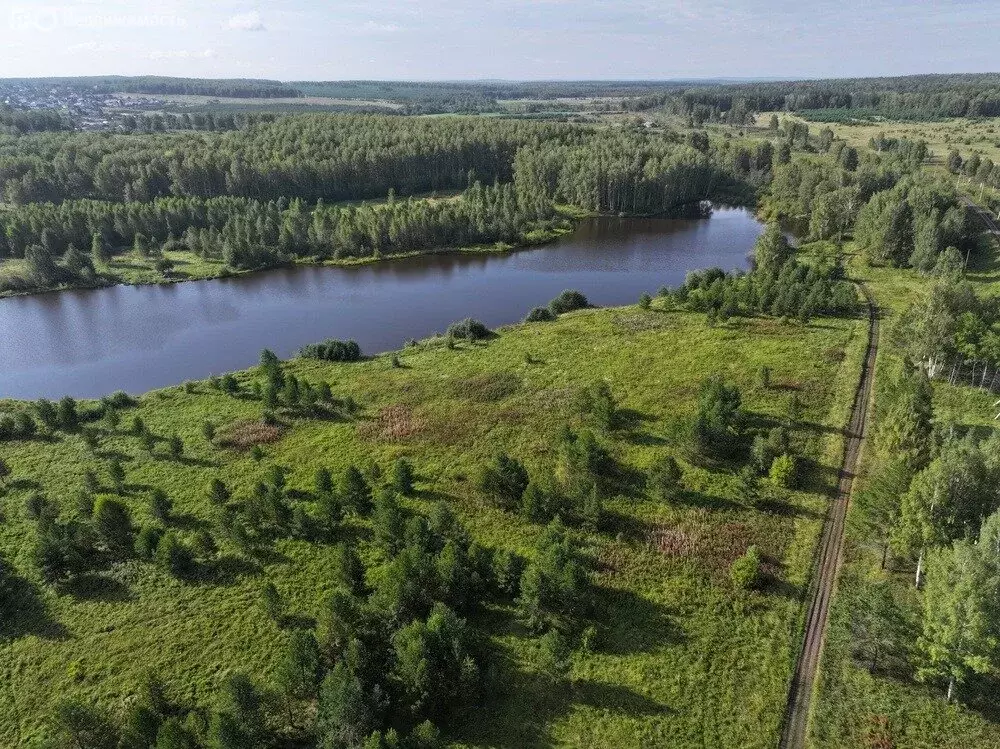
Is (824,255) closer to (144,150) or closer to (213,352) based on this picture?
(213,352)

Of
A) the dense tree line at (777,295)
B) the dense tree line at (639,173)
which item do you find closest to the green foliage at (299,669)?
the dense tree line at (777,295)

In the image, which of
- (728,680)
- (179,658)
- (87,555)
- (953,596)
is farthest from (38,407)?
(953,596)

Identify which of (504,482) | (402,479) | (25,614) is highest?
(504,482)

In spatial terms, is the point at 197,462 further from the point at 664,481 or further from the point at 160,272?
the point at 160,272

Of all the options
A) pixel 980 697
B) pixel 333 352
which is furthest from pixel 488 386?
pixel 980 697

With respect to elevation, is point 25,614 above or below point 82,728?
below

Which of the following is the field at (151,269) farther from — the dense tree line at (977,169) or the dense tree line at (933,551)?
the dense tree line at (977,169)


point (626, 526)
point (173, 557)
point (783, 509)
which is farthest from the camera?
point (783, 509)
